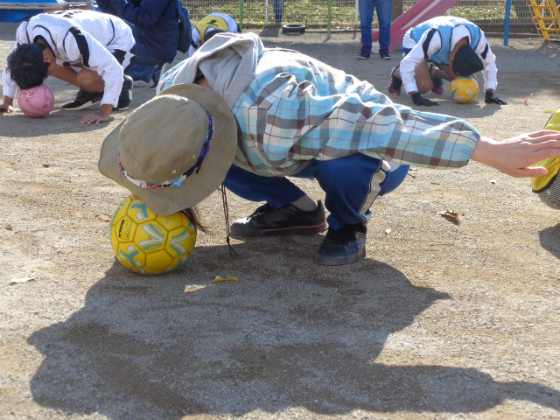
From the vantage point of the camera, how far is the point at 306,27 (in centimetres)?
1544

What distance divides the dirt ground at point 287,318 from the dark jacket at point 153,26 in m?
4.41

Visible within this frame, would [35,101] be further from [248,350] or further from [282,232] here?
[248,350]

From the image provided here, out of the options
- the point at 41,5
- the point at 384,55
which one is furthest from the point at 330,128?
the point at 41,5

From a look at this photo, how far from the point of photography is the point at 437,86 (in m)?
8.59

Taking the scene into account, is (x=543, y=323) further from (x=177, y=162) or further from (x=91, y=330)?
(x=91, y=330)

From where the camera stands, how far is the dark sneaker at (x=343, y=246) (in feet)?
11.0

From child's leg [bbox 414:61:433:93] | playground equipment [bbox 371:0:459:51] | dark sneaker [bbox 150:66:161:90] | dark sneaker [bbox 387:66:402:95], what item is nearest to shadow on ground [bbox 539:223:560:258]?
child's leg [bbox 414:61:433:93]

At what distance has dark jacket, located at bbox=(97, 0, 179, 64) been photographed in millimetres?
8594

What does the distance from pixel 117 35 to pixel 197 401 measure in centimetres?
566

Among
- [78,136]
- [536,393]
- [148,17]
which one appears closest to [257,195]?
[536,393]

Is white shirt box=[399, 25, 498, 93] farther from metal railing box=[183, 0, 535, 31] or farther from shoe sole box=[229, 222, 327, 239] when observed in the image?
metal railing box=[183, 0, 535, 31]

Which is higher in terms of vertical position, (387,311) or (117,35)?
(117,35)

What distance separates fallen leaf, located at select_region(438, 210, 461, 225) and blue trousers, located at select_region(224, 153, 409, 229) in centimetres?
67

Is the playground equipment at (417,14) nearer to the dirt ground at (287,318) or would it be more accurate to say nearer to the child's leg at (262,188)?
the dirt ground at (287,318)
